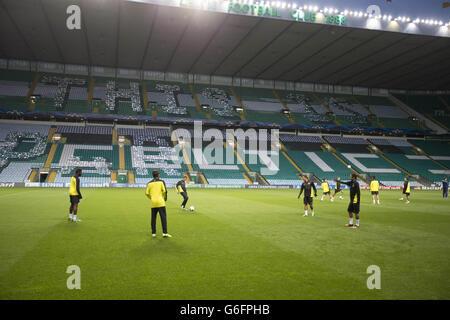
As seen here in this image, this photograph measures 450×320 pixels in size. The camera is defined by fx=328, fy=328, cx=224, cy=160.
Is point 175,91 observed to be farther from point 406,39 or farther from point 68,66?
point 406,39

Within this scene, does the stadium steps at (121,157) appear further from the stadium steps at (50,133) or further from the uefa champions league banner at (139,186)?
the stadium steps at (50,133)

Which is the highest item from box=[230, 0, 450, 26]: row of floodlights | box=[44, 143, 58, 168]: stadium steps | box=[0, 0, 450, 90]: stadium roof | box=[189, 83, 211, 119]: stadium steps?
box=[230, 0, 450, 26]: row of floodlights

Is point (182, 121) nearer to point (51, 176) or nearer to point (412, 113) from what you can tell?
point (51, 176)

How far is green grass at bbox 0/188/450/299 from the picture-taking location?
18.7ft

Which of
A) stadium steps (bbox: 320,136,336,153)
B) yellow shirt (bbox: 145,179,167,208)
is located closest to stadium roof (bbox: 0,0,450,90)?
stadium steps (bbox: 320,136,336,153)

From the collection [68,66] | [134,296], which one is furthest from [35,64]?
[134,296]

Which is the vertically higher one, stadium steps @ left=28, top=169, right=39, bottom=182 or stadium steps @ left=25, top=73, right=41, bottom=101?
stadium steps @ left=25, top=73, right=41, bottom=101

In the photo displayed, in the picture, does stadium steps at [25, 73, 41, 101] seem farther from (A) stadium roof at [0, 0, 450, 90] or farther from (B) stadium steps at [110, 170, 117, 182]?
(B) stadium steps at [110, 170, 117, 182]

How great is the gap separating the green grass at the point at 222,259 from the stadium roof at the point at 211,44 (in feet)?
90.0

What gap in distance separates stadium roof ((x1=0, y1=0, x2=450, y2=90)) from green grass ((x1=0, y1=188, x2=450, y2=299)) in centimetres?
2744

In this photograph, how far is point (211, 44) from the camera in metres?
42.3

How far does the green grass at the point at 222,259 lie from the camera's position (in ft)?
18.7

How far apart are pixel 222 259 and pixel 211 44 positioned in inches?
1519

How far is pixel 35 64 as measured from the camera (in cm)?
5100
